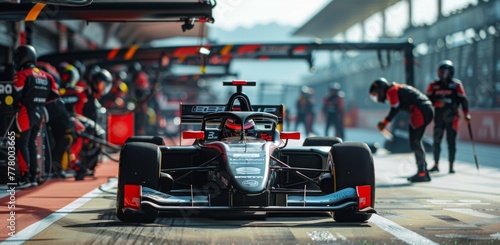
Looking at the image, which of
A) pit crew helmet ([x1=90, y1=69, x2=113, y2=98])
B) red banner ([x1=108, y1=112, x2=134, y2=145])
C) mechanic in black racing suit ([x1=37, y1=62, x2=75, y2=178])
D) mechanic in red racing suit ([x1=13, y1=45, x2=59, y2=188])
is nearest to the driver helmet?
mechanic in red racing suit ([x1=13, y1=45, x2=59, y2=188])

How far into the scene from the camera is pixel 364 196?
7.36 meters

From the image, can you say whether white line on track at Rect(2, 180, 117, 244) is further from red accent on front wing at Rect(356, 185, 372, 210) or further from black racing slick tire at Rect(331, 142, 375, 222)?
red accent on front wing at Rect(356, 185, 372, 210)

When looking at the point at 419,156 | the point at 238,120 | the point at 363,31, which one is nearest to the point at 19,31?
the point at 419,156

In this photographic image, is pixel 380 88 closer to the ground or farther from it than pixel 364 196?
farther from it

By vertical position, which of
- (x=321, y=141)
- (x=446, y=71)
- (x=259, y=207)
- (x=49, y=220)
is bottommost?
(x=49, y=220)

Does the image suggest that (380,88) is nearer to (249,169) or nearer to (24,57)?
(24,57)

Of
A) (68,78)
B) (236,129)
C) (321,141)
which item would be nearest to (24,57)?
(68,78)

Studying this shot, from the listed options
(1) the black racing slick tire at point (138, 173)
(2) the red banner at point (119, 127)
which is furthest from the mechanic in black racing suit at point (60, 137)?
(2) the red banner at point (119, 127)

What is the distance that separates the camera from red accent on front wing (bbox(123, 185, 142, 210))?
23.5ft

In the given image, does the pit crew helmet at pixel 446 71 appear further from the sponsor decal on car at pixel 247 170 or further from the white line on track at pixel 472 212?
the sponsor decal on car at pixel 247 170

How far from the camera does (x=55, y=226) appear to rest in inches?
283

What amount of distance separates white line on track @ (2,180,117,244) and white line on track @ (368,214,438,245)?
9.37 ft

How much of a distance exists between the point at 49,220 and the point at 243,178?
1.91m

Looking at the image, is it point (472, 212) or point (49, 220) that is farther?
point (472, 212)
